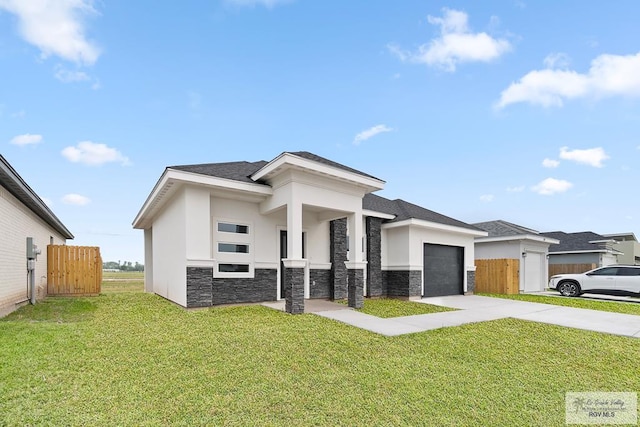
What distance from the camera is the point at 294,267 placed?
843 centimetres

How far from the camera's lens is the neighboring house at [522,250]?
1755 cm

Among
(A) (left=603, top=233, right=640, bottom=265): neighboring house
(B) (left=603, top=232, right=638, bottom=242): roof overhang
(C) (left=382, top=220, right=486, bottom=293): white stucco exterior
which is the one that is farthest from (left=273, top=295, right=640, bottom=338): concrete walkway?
(B) (left=603, top=232, right=638, bottom=242): roof overhang

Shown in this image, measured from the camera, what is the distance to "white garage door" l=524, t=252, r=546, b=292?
1791 centimetres

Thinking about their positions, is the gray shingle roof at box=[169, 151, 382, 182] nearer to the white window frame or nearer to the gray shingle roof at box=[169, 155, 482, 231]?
the gray shingle roof at box=[169, 155, 482, 231]

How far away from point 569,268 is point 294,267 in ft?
80.1

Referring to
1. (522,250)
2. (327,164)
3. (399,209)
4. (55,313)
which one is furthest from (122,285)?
(522,250)

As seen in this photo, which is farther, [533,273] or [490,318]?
[533,273]

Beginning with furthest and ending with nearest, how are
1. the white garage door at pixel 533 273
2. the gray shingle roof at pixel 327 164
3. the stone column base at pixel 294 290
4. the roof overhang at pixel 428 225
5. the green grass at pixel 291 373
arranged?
the white garage door at pixel 533 273 < the roof overhang at pixel 428 225 < the gray shingle roof at pixel 327 164 < the stone column base at pixel 294 290 < the green grass at pixel 291 373

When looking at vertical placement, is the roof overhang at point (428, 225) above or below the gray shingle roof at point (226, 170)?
below

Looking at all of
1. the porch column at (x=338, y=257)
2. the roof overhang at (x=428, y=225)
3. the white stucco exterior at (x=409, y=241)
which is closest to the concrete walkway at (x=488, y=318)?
the porch column at (x=338, y=257)

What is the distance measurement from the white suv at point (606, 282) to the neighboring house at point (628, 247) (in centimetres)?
1980

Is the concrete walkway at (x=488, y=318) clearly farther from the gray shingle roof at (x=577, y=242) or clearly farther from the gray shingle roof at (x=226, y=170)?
Result: the gray shingle roof at (x=577, y=242)

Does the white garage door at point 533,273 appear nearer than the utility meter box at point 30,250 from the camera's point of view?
No

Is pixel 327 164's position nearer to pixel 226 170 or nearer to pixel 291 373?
pixel 226 170
